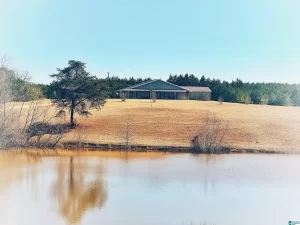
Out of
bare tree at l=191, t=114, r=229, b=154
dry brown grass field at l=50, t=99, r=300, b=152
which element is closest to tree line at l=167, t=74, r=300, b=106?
dry brown grass field at l=50, t=99, r=300, b=152

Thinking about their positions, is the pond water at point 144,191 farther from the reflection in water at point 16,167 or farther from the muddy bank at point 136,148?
the muddy bank at point 136,148

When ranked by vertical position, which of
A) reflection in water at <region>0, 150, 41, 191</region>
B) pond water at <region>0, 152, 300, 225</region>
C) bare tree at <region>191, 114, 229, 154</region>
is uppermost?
bare tree at <region>191, 114, 229, 154</region>

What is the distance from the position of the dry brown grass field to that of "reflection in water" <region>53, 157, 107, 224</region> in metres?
12.9

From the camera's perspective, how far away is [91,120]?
158 feet

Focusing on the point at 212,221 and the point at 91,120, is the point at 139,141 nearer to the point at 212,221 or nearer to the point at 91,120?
the point at 91,120

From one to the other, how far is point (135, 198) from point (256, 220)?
18.0 feet

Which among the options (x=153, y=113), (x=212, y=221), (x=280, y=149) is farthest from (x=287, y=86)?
(x=212, y=221)

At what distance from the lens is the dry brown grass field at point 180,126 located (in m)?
41.6

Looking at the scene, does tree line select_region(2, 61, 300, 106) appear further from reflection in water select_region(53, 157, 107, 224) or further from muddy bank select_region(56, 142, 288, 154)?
reflection in water select_region(53, 157, 107, 224)

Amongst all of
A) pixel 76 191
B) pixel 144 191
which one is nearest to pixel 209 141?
pixel 144 191

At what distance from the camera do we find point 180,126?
46.1m

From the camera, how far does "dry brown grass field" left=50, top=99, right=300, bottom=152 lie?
41.6 metres

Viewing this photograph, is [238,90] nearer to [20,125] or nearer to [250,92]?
[250,92]

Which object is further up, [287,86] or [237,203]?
[287,86]
